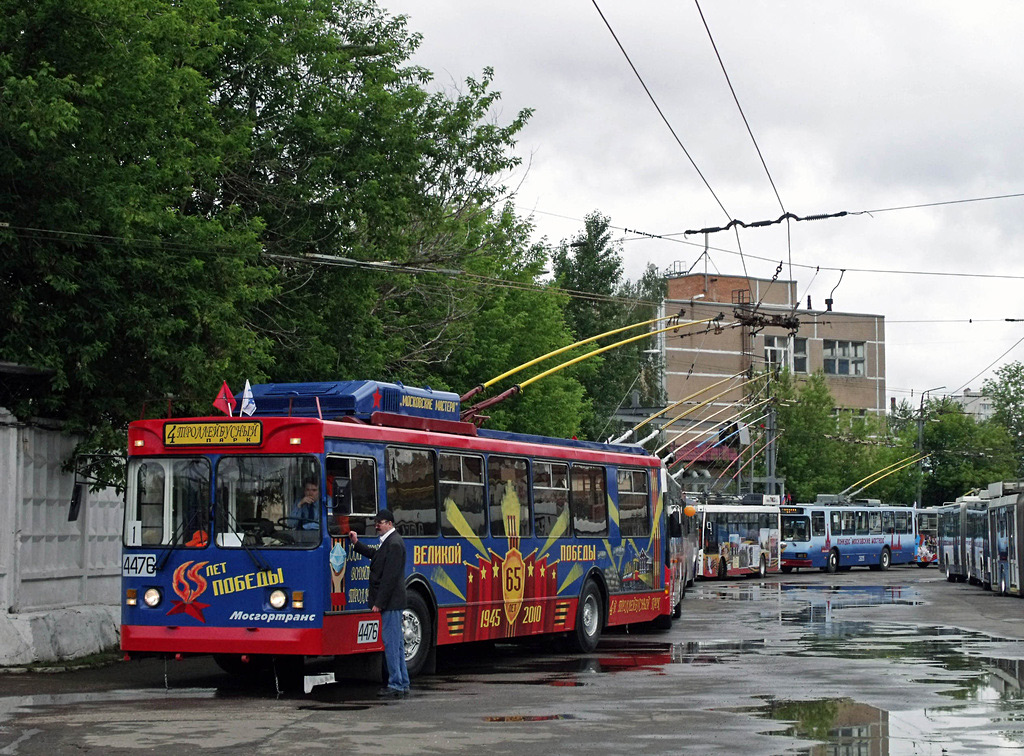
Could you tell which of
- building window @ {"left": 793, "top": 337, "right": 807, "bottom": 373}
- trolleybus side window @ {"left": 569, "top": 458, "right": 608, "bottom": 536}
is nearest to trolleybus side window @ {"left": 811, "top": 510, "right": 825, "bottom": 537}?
building window @ {"left": 793, "top": 337, "right": 807, "bottom": 373}

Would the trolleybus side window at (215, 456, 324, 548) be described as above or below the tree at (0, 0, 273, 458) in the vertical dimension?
below

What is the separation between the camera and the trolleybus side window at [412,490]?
1630 cm

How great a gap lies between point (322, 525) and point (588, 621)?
7.44m

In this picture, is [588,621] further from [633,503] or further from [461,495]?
[461,495]

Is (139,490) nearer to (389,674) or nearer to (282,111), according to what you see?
(389,674)

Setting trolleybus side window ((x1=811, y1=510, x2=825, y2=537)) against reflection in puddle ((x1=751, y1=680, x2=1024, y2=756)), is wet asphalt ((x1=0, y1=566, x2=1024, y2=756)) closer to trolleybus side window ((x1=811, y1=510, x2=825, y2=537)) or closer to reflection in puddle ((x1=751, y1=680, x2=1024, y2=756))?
reflection in puddle ((x1=751, y1=680, x2=1024, y2=756))

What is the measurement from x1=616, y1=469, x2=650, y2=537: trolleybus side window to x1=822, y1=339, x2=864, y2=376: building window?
249 feet

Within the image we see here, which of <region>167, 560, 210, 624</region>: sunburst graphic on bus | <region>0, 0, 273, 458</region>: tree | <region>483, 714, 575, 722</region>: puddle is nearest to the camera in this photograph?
<region>483, 714, 575, 722</region>: puddle

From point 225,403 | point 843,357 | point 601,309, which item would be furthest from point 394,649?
point 843,357

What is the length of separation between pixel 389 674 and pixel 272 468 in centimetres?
230

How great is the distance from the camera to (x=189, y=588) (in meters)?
15.2

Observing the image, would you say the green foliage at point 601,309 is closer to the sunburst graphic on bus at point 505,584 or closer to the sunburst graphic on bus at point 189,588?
the sunburst graphic on bus at point 505,584

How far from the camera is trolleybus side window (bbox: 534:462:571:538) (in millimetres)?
19984

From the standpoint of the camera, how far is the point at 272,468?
49.5ft
